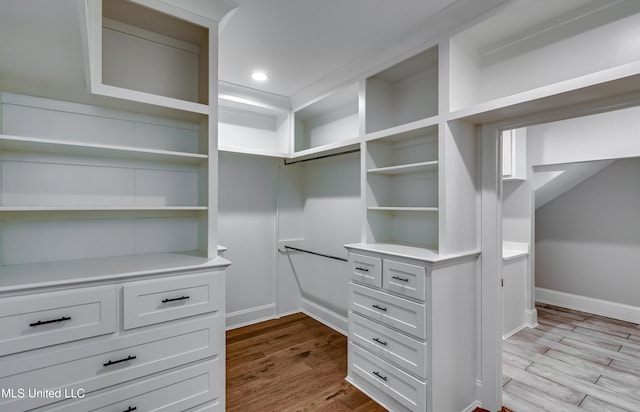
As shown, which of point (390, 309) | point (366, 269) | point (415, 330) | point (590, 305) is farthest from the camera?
point (590, 305)

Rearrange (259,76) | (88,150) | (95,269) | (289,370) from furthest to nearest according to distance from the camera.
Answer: (259,76) < (289,370) < (88,150) < (95,269)

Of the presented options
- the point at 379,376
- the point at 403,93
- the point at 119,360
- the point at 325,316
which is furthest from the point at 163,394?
the point at 403,93

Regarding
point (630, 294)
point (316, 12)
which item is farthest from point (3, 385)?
point (630, 294)

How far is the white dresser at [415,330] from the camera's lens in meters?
1.81

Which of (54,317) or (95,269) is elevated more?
(95,269)

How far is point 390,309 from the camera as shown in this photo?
6.63 ft

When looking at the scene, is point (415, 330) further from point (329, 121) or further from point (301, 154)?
point (329, 121)

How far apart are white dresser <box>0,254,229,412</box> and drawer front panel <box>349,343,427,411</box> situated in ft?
3.33

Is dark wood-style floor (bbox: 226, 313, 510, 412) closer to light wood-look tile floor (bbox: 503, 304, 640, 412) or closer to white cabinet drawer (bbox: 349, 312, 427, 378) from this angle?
white cabinet drawer (bbox: 349, 312, 427, 378)

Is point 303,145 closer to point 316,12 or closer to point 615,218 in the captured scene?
point 316,12

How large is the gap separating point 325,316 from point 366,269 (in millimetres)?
1527

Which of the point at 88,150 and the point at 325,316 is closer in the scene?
the point at 88,150

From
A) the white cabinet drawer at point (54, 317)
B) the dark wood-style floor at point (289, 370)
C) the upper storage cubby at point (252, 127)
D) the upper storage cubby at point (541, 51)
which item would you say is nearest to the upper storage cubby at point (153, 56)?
the upper storage cubby at point (252, 127)

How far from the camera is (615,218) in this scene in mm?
3514
